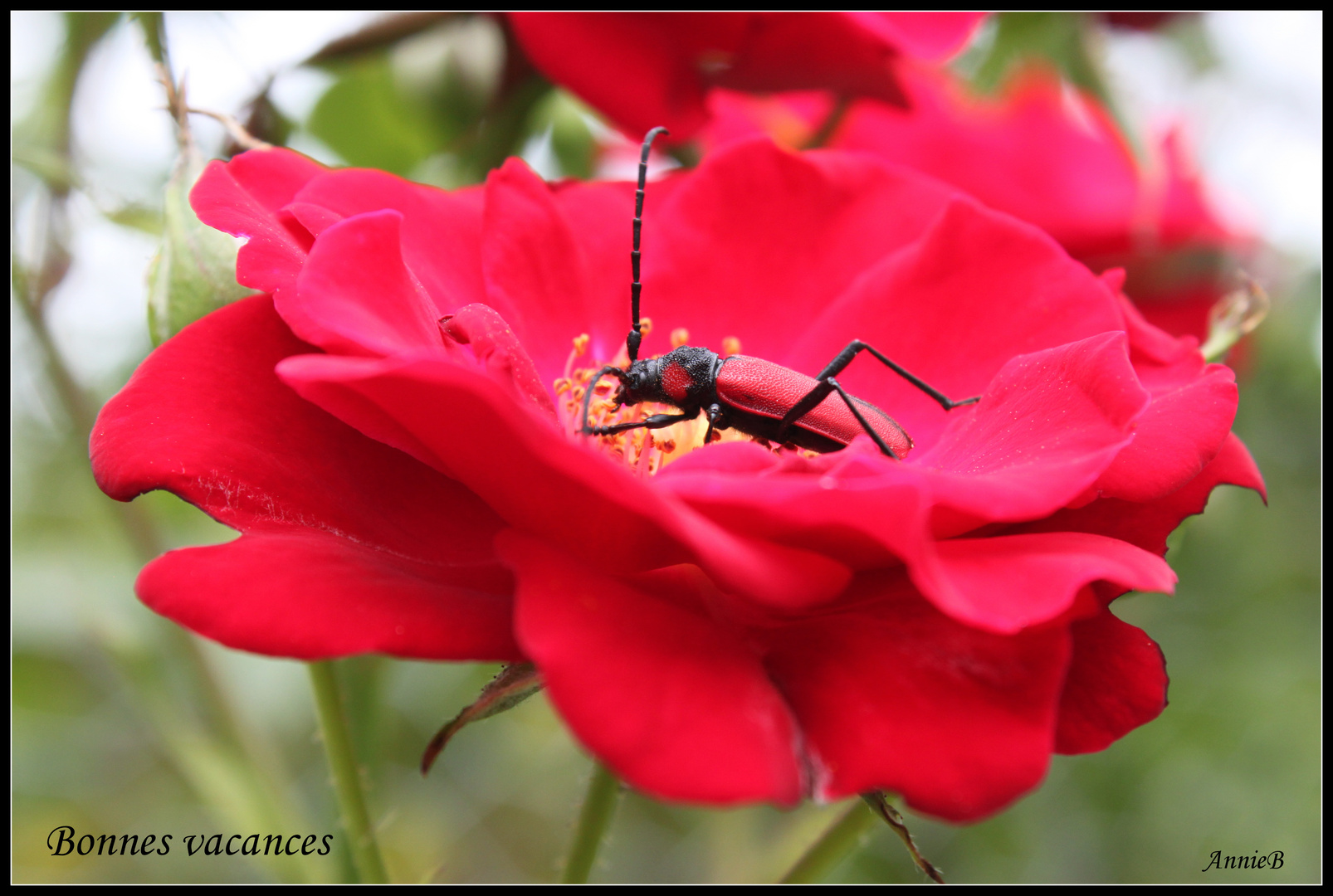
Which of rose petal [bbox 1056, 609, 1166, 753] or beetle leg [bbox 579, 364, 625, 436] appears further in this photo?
beetle leg [bbox 579, 364, 625, 436]

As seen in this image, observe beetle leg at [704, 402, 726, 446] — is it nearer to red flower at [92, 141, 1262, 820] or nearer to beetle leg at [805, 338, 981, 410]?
beetle leg at [805, 338, 981, 410]

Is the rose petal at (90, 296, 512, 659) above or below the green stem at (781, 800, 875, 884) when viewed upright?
above

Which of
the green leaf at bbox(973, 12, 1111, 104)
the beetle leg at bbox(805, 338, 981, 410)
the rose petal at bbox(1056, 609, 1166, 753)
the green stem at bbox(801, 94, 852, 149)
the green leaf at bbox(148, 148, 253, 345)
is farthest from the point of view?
the green leaf at bbox(973, 12, 1111, 104)

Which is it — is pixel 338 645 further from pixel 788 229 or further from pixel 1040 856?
pixel 1040 856

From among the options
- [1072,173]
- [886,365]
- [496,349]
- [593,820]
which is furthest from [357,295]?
[1072,173]

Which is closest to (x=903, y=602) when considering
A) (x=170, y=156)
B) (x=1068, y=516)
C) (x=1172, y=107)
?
(x=1068, y=516)

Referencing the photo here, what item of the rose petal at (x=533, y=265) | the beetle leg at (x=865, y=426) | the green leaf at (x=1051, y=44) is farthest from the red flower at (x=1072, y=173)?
the beetle leg at (x=865, y=426)

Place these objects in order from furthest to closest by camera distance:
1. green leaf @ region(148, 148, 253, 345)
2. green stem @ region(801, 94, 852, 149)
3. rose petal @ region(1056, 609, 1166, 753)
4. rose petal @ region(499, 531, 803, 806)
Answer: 1. green stem @ region(801, 94, 852, 149)
2. green leaf @ region(148, 148, 253, 345)
3. rose petal @ region(1056, 609, 1166, 753)
4. rose petal @ region(499, 531, 803, 806)

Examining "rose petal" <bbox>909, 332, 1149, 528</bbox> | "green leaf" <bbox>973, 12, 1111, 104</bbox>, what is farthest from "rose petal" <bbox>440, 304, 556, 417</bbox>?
"green leaf" <bbox>973, 12, 1111, 104</bbox>
